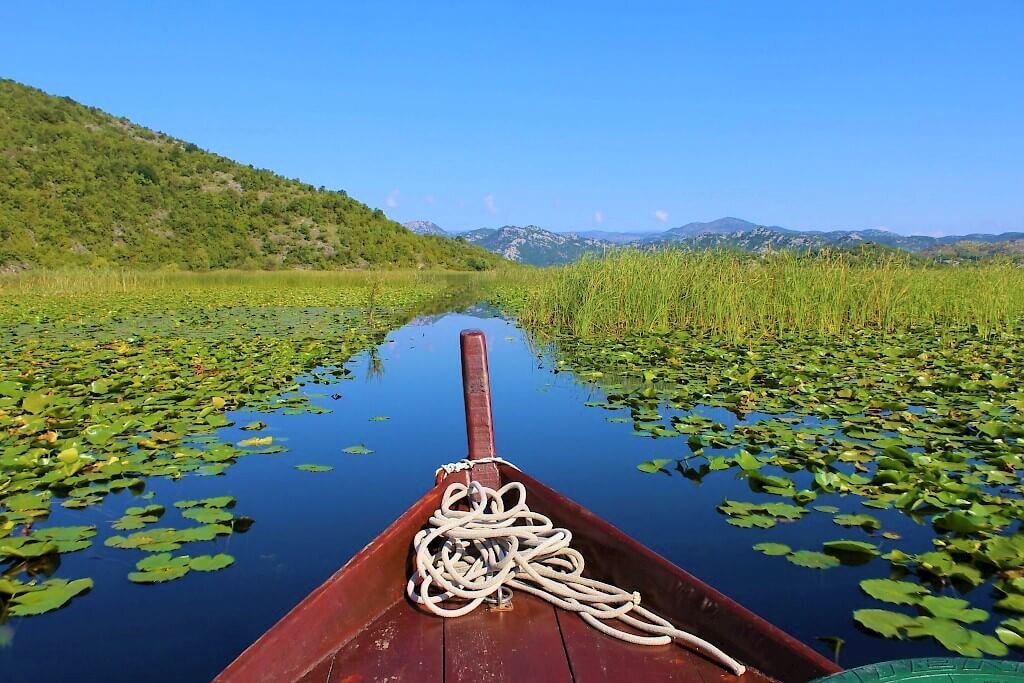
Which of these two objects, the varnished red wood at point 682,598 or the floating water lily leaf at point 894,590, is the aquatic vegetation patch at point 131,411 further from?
the floating water lily leaf at point 894,590

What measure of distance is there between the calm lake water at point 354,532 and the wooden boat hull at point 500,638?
72 centimetres

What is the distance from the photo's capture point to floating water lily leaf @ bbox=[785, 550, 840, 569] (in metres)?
3.00

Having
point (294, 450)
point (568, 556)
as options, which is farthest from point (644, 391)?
point (568, 556)

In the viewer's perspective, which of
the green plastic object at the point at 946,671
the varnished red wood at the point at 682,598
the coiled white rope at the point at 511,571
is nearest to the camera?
the green plastic object at the point at 946,671

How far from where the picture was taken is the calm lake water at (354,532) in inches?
100

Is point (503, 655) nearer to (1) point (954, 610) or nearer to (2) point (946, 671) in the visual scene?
(2) point (946, 671)

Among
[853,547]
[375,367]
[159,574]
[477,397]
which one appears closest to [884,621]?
[853,547]

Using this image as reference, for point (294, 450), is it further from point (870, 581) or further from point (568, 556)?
point (870, 581)

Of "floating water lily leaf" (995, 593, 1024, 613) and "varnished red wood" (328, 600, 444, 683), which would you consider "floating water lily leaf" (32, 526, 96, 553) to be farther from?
"floating water lily leaf" (995, 593, 1024, 613)

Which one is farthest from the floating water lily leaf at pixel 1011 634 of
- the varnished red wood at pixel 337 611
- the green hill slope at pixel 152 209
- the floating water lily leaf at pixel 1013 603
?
the green hill slope at pixel 152 209

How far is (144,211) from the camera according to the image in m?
43.4

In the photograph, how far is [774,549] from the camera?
3162 millimetres

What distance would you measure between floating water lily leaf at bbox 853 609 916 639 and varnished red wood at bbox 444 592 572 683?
3.80 feet

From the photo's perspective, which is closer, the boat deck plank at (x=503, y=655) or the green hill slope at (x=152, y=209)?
the boat deck plank at (x=503, y=655)
